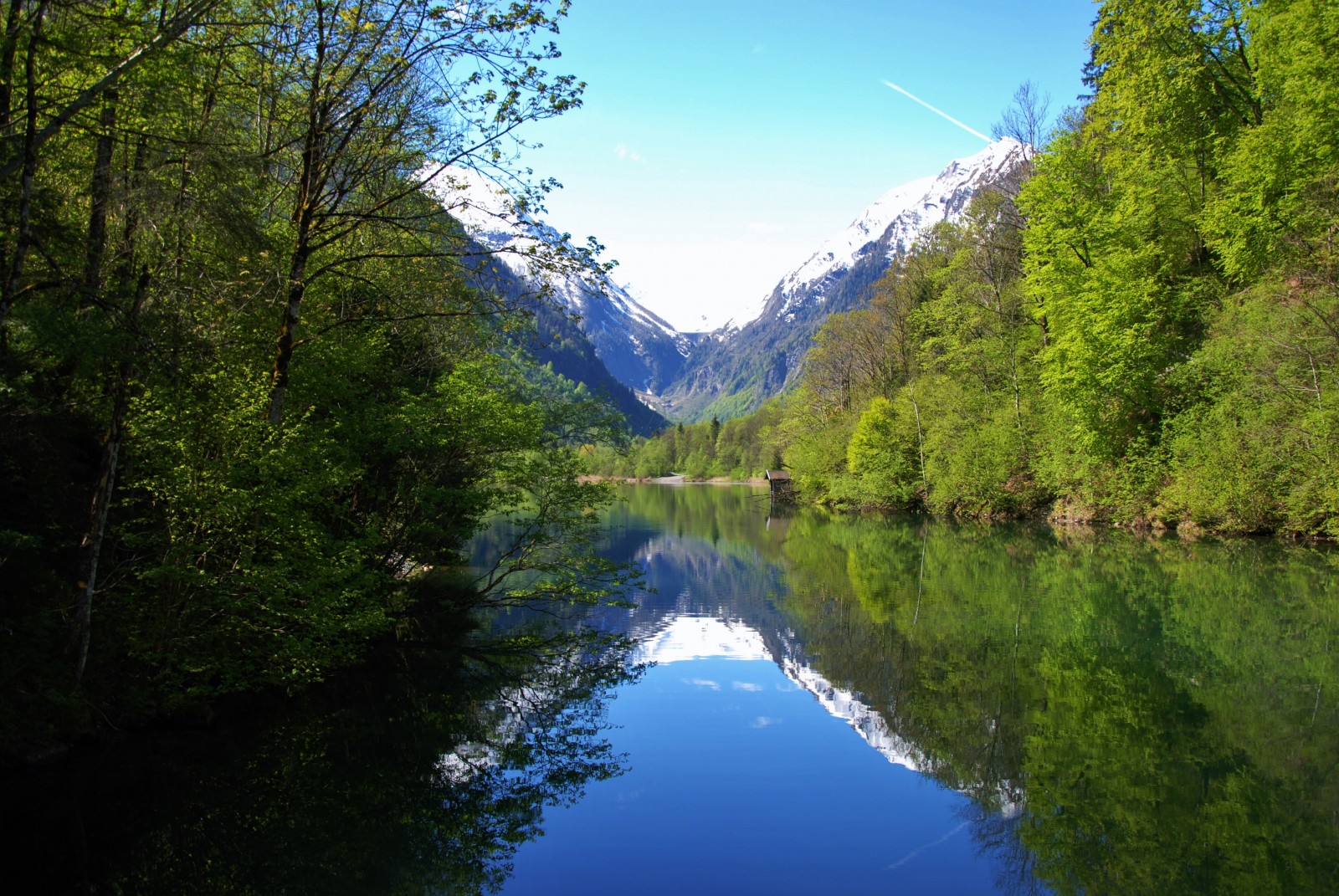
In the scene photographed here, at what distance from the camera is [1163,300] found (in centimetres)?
3138

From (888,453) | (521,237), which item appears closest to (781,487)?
(888,453)

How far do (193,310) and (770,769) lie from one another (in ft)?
29.0

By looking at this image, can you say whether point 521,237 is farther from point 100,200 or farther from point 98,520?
point 98,520

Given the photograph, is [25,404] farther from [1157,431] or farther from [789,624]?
[1157,431]

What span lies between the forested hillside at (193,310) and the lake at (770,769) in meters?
1.46

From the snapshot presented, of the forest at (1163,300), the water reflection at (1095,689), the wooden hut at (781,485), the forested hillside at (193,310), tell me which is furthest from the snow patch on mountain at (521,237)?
the wooden hut at (781,485)

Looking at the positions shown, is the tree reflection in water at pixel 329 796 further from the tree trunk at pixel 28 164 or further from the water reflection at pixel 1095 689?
the tree trunk at pixel 28 164

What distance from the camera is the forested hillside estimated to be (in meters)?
7.70

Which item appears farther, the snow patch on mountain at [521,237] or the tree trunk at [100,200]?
the snow patch on mountain at [521,237]

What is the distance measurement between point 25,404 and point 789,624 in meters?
13.8

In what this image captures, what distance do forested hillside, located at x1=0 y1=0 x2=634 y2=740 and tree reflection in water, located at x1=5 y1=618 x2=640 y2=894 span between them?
0.90 meters

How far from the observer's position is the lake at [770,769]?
6840 millimetres

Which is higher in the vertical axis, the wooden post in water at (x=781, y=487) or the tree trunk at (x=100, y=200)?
the tree trunk at (x=100, y=200)

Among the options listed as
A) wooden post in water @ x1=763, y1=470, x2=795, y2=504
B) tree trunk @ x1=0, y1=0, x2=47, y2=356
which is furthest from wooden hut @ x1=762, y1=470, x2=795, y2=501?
tree trunk @ x1=0, y1=0, x2=47, y2=356
